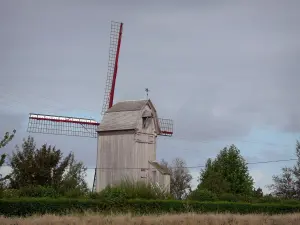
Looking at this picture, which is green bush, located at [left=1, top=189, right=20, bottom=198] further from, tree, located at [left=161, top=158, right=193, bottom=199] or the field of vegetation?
tree, located at [left=161, top=158, right=193, bottom=199]

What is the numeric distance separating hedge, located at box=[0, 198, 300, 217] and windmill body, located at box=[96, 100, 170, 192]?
5815 mm

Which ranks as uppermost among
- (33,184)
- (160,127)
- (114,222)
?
(160,127)

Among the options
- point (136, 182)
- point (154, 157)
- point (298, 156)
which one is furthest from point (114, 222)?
point (298, 156)

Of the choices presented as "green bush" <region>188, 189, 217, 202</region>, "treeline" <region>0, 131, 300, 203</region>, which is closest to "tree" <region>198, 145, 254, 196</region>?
"treeline" <region>0, 131, 300, 203</region>

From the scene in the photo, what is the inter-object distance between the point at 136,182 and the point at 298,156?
1019 inches

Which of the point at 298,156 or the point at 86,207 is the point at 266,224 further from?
the point at 298,156

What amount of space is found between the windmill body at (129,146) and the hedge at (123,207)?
582 centimetres

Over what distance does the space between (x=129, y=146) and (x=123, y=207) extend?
7433 mm

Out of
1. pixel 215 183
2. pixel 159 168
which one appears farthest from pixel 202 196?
pixel 215 183

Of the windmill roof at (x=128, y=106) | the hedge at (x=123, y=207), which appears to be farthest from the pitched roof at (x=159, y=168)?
the hedge at (x=123, y=207)

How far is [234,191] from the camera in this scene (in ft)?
186

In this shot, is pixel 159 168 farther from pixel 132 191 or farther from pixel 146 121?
pixel 132 191

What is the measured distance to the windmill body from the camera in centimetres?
4262

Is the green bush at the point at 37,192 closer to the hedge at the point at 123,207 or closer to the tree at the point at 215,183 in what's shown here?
the hedge at the point at 123,207
